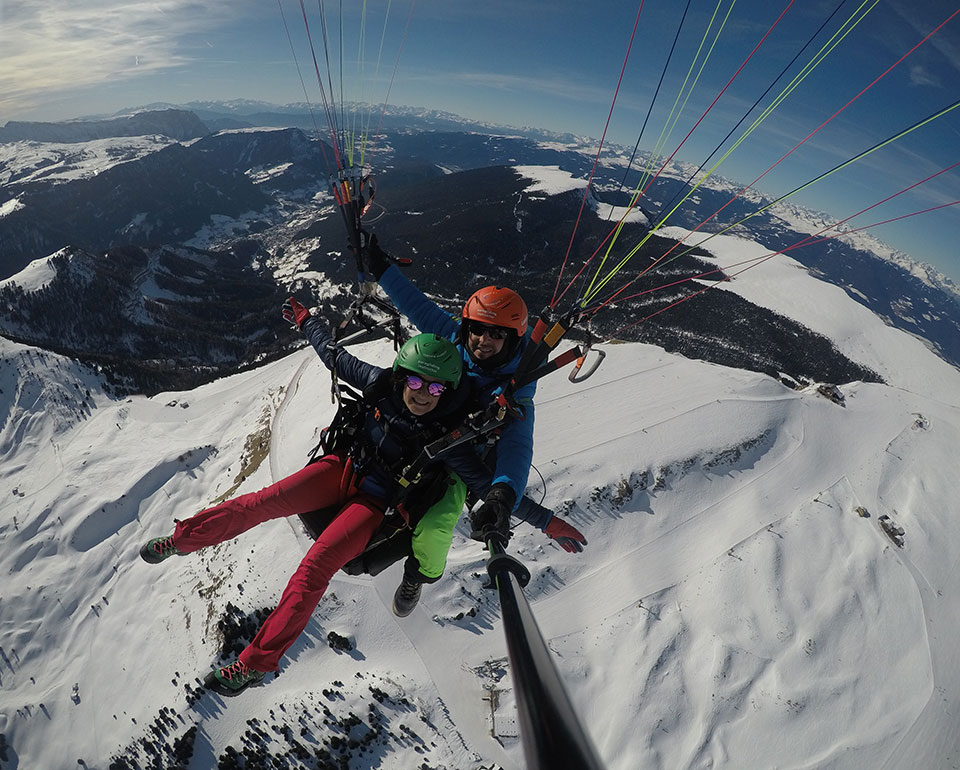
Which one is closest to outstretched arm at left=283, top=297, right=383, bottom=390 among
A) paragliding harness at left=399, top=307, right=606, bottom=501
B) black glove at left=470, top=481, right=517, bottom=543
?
paragliding harness at left=399, top=307, right=606, bottom=501

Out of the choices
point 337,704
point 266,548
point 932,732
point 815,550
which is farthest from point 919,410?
point 266,548

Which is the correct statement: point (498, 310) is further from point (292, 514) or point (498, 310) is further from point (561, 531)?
point (292, 514)

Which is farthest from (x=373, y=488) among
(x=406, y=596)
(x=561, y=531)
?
(x=561, y=531)

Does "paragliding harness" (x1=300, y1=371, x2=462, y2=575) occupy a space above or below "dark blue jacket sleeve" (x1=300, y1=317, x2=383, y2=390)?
below

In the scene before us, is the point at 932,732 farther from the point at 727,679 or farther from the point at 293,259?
the point at 293,259

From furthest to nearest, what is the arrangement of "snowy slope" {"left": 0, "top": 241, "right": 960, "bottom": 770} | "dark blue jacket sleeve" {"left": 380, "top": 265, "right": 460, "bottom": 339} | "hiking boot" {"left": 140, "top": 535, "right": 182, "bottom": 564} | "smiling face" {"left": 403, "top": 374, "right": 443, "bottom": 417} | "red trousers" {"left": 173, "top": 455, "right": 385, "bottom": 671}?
"snowy slope" {"left": 0, "top": 241, "right": 960, "bottom": 770} → "dark blue jacket sleeve" {"left": 380, "top": 265, "right": 460, "bottom": 339} → "hiking boot" {"left": 140, "top": 535, "right": 182, "bottom": 564} → "smiling face" {"left": 403, "top": 374, "right": 443, "bottom": 417} → "red trousers" {"left": 173, "top": 455, "right": 385, "bottom": 671}

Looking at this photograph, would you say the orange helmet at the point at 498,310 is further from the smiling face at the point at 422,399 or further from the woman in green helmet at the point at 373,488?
the smiling face at the point at 422,399

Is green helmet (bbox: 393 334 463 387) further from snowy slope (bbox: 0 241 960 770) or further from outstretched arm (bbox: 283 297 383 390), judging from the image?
snowy slope (bbox: 0 241 960 770)
